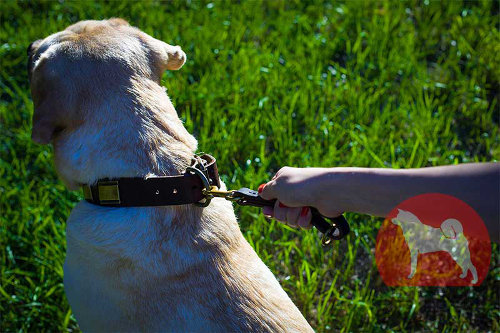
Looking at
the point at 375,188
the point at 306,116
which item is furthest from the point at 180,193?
the point at 306,116

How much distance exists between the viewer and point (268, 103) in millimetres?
4059

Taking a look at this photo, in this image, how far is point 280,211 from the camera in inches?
85.6

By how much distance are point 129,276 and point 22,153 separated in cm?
207

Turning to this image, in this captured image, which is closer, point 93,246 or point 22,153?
point 93,246

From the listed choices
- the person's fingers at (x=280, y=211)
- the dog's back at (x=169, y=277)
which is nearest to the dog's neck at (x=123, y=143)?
the dog's back at (x=169, y=277)

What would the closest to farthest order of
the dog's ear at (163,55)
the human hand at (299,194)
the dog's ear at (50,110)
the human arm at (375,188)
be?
1. the human arm at (375,188)
2. the human hand at (299,194)
3. the dog's ear at (50,110)
4. the dog's ear at (163,55)

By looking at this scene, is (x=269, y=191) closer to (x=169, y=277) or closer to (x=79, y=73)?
(x=169, y=277)

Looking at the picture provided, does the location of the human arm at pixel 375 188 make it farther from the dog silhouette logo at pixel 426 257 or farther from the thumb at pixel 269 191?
the dog silhouette logo at pixel 426 257

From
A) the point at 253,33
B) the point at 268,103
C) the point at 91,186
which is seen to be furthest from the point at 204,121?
the point at 91,186

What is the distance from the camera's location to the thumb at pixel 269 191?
6.95 ft

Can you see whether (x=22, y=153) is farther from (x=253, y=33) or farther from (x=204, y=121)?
(x=253, y=33)

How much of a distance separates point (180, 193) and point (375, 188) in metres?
0.75

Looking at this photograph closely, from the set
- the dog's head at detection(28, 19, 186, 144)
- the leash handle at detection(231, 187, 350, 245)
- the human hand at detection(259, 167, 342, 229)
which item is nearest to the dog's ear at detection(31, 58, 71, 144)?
the dog's head at detection(28, 19, 186, 144)

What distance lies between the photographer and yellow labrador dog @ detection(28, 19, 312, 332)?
85.1 inches
